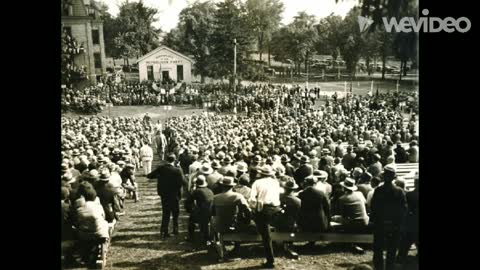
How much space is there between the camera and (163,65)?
23.2 ft

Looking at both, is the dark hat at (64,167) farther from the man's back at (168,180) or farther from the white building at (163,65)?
the white building at (163,65)

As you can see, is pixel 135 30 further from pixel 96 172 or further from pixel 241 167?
pixel 241 167

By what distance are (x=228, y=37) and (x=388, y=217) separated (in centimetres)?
408

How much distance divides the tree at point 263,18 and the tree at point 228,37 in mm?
147

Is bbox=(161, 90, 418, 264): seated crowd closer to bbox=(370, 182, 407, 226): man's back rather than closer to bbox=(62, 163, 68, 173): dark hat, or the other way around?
bbox=(370, 182, 407, 226): man's back

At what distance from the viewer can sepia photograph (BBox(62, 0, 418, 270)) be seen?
19.1 ft

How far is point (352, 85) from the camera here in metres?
8.16

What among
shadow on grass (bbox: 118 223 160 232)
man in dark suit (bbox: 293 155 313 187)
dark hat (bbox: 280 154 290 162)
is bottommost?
shadow on grass (bbox: 118 223 160 232)

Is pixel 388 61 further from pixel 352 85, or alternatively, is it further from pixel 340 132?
pixel 340 132

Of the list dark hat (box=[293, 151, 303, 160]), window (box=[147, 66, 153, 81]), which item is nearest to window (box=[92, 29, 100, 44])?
window (box=[147, 66, 153, 81])

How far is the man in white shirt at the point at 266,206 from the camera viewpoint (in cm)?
580

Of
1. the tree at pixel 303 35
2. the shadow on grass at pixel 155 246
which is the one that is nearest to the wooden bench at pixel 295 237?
the shadow on grass at pixel 155 246

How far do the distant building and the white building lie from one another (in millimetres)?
679
